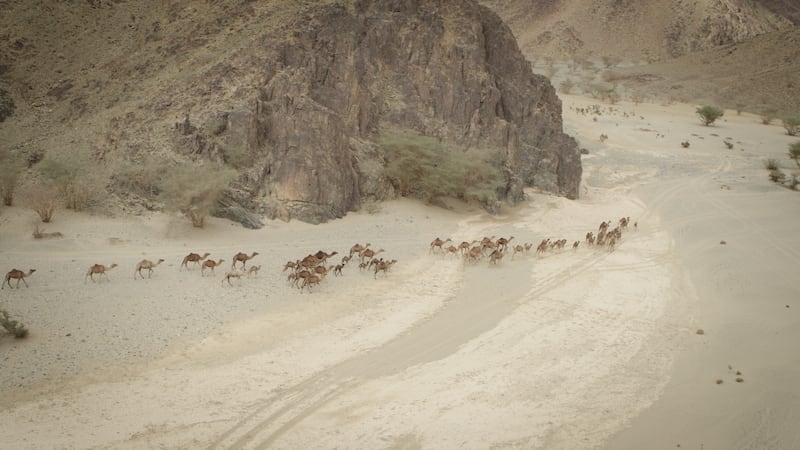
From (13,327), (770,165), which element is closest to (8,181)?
(13,327)

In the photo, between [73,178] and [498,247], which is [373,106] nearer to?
[498,247]

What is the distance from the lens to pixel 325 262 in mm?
17125

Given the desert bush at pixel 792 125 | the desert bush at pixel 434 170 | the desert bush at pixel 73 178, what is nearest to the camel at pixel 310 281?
the desert bush at pixel 73 178

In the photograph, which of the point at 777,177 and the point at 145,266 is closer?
the point at 145,266

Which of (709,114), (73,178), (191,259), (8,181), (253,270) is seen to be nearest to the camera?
(191,259)

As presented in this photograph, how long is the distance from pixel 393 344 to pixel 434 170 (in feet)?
43.1

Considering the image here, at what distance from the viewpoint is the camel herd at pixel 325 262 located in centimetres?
1455

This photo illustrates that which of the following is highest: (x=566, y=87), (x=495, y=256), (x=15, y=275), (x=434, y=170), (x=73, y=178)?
(x=566, y=87)

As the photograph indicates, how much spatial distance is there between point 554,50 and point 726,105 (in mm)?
31781

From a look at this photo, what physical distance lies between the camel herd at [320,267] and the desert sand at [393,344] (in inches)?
11.8

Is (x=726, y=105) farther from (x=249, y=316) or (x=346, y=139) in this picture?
(x=249, y=316)

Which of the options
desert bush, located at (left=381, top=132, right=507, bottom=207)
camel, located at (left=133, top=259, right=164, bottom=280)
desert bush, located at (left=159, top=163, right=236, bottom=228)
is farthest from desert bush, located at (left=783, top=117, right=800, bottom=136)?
camel, located at (left=133, top=259, right=164, bottom=280)

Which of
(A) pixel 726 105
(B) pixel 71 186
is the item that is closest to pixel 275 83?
(B) pixel 71 186

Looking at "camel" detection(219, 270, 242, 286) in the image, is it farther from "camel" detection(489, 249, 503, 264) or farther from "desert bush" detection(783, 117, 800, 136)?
"desert bush" detection(783, 117, 800, 136)
